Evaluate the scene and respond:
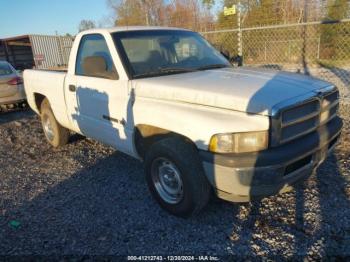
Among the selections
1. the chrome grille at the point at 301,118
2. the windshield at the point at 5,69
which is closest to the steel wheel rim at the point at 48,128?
the windshield at the point at 5,69

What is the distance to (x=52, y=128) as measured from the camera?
5.74m

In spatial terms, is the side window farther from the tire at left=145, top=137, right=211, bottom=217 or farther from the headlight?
the headlight

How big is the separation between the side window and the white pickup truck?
0.04 ft

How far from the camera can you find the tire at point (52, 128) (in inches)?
220

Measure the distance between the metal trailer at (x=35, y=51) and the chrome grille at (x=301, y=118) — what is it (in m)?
20.2

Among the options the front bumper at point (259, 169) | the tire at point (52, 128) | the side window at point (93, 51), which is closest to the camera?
the front bumper at point (259, 169)

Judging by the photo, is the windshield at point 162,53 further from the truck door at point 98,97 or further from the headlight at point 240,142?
the headlight at point 240,142

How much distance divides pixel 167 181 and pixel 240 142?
1058mm

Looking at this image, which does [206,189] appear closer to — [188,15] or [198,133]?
[198,133]

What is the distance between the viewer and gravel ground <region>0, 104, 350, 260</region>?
2857 millimetres

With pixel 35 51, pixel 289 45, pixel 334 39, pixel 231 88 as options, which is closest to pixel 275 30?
pixel 289 45

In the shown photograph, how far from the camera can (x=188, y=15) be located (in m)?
10.4

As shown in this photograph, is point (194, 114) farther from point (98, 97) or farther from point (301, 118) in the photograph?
point (98, 97)

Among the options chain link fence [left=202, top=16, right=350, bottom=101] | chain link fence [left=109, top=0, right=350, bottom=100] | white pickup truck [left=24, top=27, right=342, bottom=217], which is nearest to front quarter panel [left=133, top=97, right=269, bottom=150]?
white pickup truck [left=24, top=27, right=342, bottom=217]
